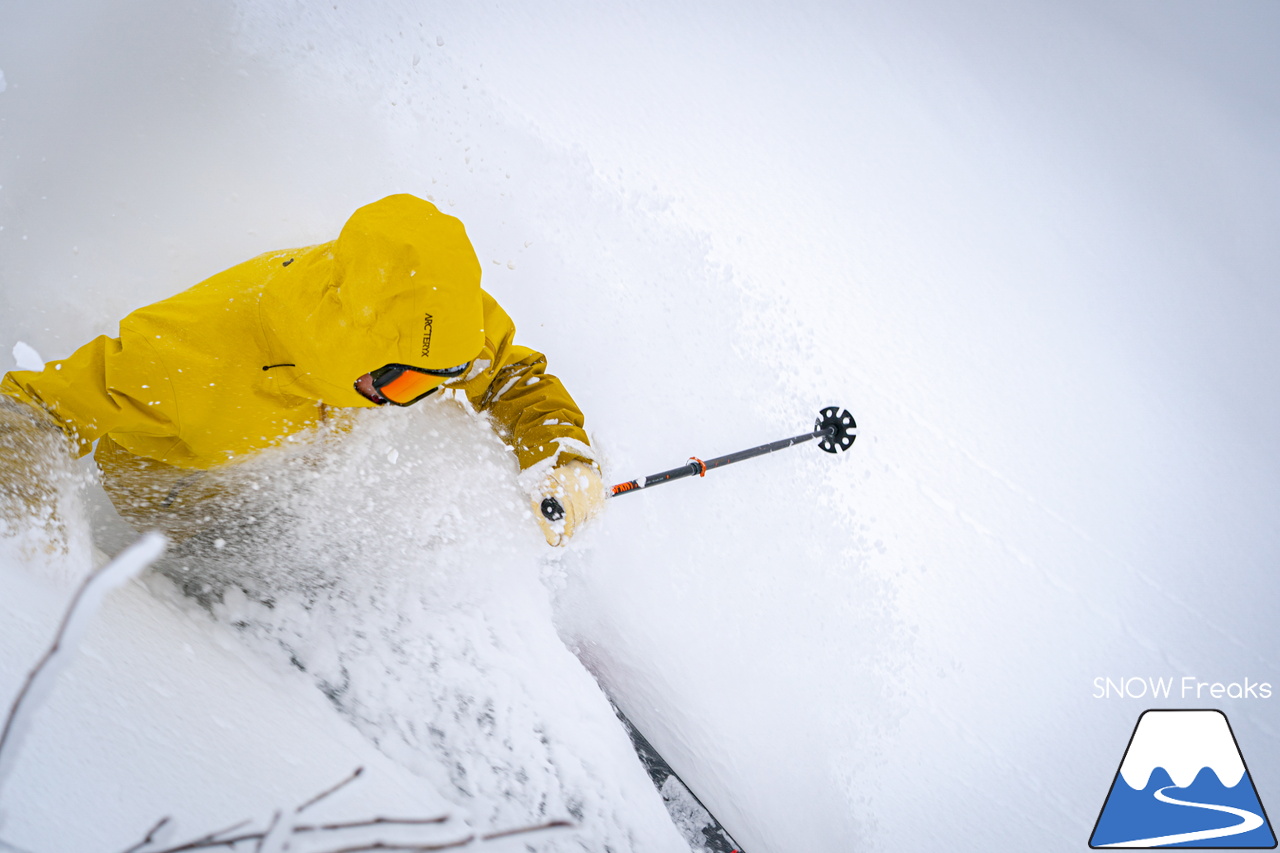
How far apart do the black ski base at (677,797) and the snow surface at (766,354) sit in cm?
9

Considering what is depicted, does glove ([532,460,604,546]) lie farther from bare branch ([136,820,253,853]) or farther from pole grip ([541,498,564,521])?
bare branch ([136,820,253,853])

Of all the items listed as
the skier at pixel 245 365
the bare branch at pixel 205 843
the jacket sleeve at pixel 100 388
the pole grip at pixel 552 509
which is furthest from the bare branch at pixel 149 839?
the pole grip at pixel 552 509

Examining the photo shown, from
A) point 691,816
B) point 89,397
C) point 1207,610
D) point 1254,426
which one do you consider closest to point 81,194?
point 89,397

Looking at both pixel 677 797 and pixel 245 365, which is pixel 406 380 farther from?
pixel 677 797

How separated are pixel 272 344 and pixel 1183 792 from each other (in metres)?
3.65

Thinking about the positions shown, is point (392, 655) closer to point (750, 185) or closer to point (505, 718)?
point (505, 718)

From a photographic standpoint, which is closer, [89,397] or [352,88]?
[89,397]

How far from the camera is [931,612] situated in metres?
2.55

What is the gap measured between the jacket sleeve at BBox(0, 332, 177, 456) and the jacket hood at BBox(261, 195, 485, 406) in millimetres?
274

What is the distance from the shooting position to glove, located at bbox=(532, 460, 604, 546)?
1.83m

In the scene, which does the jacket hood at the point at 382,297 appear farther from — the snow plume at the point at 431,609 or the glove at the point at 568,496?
the glove at the point at 568,496

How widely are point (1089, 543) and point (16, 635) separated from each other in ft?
12.0

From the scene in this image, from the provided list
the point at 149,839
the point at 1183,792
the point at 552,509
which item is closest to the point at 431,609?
the point at 552,509

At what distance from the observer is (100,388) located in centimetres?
129
